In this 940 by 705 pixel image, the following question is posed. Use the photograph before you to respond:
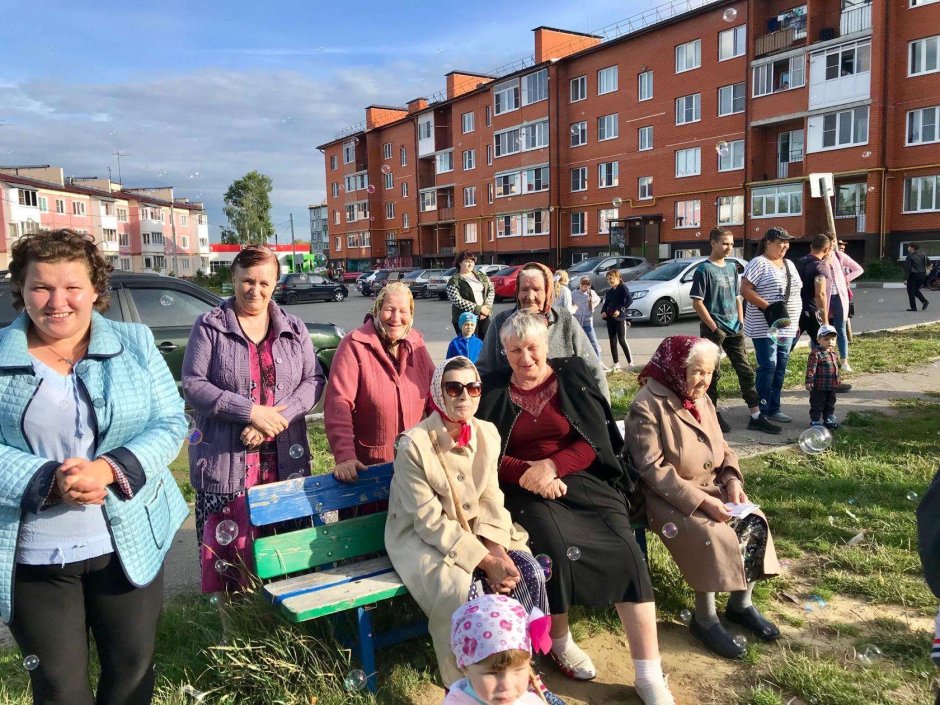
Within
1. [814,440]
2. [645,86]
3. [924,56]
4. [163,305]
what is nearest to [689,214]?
[645,86]

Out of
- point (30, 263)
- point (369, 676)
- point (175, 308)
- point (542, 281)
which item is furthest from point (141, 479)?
point (175, 308)

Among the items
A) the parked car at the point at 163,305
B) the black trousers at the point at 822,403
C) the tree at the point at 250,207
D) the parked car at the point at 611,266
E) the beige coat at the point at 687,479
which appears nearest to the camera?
the beige coat at the point at 687,479

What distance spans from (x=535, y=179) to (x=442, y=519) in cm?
4370

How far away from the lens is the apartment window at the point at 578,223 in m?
42.9

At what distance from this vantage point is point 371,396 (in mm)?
3744

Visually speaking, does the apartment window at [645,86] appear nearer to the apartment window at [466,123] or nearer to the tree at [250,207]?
the apartment window at [466,123]

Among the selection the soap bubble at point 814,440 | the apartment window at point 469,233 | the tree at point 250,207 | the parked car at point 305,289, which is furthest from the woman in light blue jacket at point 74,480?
the tree at point 250,207

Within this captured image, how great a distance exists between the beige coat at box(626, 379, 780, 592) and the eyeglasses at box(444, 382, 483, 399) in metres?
1.11

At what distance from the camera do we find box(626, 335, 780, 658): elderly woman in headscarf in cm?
354

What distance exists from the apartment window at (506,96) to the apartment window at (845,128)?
19950mm

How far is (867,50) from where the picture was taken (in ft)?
97.6

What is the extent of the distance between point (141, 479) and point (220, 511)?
3.86ft

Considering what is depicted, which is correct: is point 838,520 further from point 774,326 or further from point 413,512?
point 413,512

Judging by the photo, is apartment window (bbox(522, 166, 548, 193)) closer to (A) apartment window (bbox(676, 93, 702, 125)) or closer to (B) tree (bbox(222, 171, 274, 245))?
(A) apartment window (bbox(676, 93, 702, 125))
